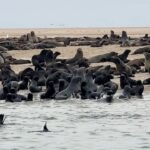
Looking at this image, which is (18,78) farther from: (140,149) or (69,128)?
(140,149)

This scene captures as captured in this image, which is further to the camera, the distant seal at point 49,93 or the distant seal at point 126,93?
the distant seal at point 49,93

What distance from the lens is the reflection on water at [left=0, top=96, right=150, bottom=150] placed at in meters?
11.7

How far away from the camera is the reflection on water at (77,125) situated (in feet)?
38.5

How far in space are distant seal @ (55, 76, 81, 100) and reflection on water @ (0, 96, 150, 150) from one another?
19.3 inches

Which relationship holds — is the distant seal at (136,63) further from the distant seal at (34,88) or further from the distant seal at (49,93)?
the distant seal at (49,93)

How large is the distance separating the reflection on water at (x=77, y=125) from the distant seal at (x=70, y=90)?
1.61 feet

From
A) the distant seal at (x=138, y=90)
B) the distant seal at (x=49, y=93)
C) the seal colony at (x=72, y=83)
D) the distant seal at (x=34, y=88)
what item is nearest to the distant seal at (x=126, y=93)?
the seal colony at (x=72, y=83)

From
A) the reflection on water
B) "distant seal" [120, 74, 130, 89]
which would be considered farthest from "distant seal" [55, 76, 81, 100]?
"distant seal" [120, 74, 130, 89]

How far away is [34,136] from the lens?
12484 millimetres

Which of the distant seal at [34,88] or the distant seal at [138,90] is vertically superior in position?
the distant seal at [138,90]

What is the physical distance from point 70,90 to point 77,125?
185 inches

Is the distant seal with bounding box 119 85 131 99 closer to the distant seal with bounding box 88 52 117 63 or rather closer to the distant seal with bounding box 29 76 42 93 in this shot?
the distant seal with bounding box 29 76 42 93

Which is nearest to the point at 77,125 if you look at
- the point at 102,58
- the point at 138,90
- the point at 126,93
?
the point at 126,93

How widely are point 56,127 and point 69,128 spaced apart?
0.29 meters
